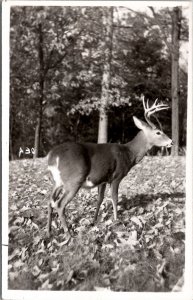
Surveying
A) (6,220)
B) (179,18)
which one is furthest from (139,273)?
(179,18)

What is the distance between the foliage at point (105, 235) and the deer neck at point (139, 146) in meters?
0.06

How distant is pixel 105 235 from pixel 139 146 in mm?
697

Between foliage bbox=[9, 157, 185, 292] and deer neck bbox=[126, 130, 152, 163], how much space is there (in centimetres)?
6

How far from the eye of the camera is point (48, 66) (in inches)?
126

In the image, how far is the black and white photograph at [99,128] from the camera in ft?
10.3

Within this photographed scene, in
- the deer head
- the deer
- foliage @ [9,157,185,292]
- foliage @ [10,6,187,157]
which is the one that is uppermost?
foliage @ [10,6,187,157]

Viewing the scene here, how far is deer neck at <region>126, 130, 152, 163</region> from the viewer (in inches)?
127

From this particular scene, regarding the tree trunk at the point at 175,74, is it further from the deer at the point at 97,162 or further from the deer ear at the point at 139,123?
the deer ear at the point at 139,123

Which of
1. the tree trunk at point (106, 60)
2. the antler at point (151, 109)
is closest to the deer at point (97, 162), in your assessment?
the antler at point (151, 109)

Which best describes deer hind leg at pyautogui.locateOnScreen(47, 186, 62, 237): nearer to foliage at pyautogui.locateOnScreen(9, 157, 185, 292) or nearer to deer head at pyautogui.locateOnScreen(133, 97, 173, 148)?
foliage at pyautogui.locateOnScreen(9, 157, 185, 292)

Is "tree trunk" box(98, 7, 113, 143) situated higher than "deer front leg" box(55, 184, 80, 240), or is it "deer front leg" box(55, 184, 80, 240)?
"tree trunk" box(98, 7, 113, 143)

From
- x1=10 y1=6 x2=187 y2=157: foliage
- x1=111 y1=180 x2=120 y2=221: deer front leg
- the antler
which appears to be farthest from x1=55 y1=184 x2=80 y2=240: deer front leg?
the antler

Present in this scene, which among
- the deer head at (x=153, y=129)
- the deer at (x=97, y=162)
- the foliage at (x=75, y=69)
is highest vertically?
the foliage at (x=75, y=69)

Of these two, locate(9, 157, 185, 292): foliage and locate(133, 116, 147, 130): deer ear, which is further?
locate(133, 116, 147, 130): deer ear
